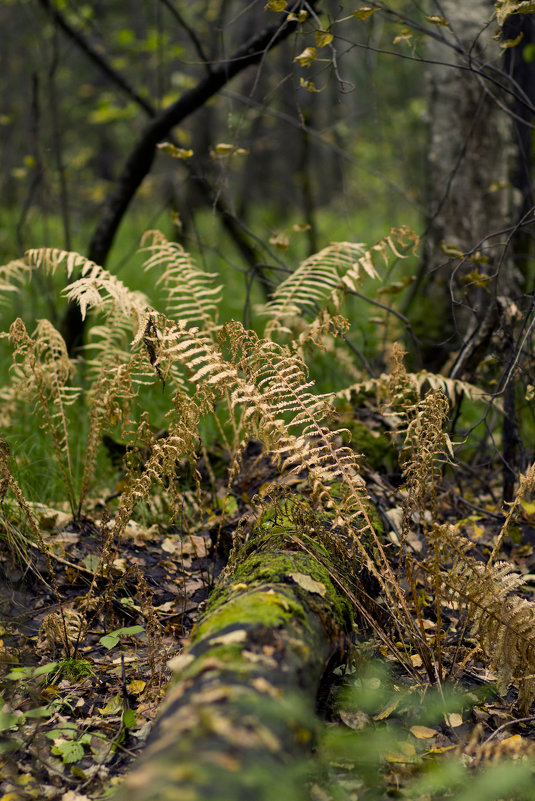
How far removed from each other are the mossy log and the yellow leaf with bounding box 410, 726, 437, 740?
0.34m

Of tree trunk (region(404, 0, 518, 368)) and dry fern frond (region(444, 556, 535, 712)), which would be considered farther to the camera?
tree trunk (region(404, 0, 518, 368))

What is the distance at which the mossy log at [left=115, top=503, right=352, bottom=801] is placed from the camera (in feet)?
3.54

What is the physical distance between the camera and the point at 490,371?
4344 mm

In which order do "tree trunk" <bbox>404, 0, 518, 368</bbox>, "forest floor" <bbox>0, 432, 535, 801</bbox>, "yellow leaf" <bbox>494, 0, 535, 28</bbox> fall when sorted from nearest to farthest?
"forest floor" <bbox>0, 432, 535, 801</bbox> < "yellow leaf" <bbox>494, 0, 535, 28</bbox> < "tree trunk" <bbox>404, 0, 518, 368</bbox>

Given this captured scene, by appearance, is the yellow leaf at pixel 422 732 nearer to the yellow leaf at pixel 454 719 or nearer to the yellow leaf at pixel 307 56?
the yellow leaf at pixel 454 719

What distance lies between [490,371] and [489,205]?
4.44 feet

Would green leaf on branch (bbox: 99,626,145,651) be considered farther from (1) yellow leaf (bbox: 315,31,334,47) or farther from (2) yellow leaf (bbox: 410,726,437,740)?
(1) yellow leaf (bbox: 315,31,334,47)

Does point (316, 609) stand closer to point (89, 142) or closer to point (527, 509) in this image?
point (527, 509)

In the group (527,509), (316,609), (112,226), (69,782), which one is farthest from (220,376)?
(112,226)

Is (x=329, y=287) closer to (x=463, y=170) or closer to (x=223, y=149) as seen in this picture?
(x=223, y=149)

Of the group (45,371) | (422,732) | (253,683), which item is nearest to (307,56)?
(45,371)

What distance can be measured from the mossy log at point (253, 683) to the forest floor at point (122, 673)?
203 mm

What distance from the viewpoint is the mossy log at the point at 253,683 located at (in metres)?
1.08

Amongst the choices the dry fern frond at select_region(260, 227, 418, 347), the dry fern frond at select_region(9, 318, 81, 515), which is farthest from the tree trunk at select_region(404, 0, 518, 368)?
the dry fern frond at select_region(9, 318, 81, 515)
